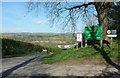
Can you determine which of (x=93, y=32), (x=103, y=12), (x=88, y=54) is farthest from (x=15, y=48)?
(x=88, y=54)

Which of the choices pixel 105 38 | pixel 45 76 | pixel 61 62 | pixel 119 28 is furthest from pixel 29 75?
pixel 119 28

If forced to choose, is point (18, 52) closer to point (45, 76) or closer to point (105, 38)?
point (105, 38)

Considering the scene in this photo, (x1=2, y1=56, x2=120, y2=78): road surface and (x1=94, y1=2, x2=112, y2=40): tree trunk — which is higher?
(x1=94, y1=2, x2=112, y2=40): tree trunk

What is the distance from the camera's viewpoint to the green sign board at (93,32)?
25.3 metres

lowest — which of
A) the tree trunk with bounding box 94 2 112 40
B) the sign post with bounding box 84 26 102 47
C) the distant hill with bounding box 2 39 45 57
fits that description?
the distant hill with bounding box 2 39 45 57

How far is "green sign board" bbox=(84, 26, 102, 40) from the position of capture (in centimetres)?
2527

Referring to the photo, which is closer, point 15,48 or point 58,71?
point 58,71

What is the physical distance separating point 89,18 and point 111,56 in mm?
4657

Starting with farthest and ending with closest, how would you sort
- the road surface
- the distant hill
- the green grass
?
the distant hill < the green grass < the road surface

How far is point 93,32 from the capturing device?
25.5 meters

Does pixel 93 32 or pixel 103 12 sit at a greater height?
pixel 103 12

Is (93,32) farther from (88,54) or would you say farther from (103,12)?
(88,54)

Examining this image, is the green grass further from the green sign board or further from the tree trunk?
the tree trunk

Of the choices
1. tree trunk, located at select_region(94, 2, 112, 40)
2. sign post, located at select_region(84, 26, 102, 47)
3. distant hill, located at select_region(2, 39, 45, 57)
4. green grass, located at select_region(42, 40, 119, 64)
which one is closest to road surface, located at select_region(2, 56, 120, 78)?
green grass, located at select_region(42, 40, 119, 64)
